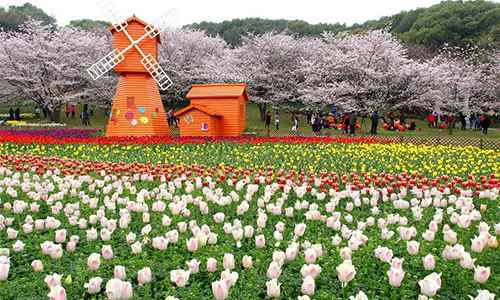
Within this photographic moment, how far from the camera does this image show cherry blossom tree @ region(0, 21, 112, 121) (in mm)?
41812

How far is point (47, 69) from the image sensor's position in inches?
1667

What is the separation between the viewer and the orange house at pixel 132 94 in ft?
83.5

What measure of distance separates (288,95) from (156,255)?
127 feet

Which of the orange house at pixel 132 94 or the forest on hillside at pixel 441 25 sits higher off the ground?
the forest on hillside at pixel 441 25

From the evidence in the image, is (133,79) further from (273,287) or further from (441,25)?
(441,25)

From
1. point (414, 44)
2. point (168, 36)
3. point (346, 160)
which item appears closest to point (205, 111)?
point (346, 160)

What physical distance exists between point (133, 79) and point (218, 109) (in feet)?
17.1

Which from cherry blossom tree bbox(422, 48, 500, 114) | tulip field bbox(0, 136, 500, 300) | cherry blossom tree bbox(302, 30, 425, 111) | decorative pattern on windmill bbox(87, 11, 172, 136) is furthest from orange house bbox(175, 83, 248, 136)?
cherry blossom tree bbox(422, 48, 500, 114)

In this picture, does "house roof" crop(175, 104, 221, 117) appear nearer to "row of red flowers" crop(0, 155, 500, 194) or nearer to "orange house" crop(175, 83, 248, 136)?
"orange house" crop(175, 83, 248, 136)

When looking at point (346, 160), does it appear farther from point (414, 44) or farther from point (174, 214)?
point (414, 44)

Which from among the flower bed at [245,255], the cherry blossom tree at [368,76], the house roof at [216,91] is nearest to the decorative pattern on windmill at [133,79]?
the house roof at [216,91]

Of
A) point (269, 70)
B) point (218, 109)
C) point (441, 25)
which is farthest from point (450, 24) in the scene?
point (218, 109)

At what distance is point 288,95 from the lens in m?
43.2

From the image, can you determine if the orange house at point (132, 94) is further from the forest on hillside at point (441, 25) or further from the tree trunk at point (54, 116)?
the forest on hillside at point (441, 25)
